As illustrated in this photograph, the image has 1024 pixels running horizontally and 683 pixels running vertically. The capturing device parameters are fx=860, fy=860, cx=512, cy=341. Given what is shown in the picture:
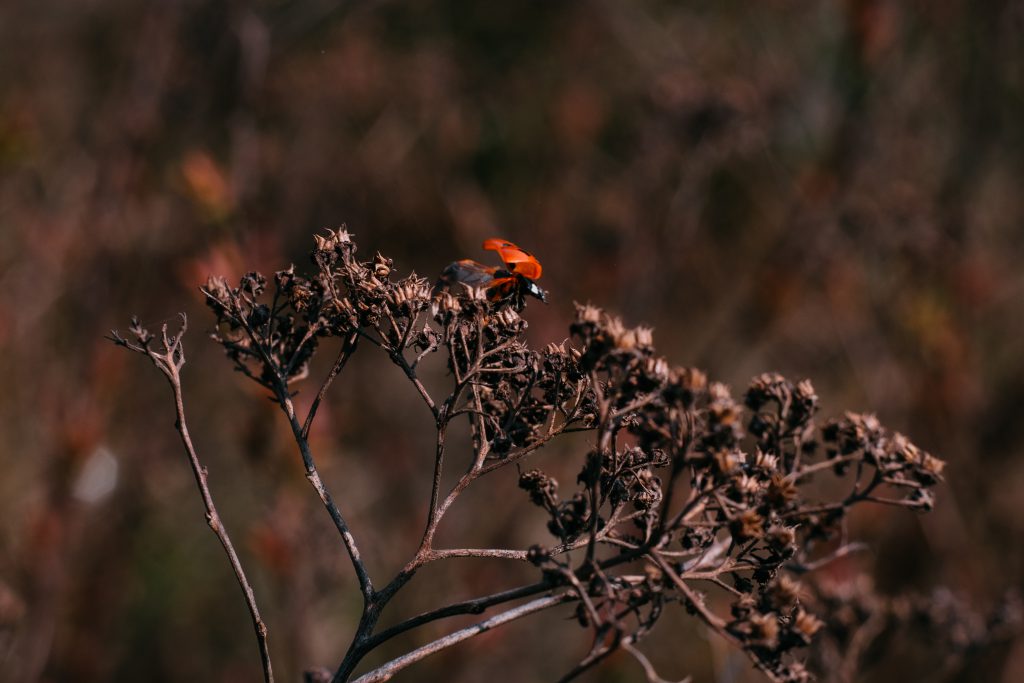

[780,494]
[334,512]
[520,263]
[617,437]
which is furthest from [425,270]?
[780,494]

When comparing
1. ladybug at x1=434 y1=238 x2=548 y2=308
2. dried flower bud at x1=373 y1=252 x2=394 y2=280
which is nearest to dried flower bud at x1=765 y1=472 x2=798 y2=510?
ladybug at x1=434 y1=238 x2=548 y2=308

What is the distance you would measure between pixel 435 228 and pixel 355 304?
4.34 metres

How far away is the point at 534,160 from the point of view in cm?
787

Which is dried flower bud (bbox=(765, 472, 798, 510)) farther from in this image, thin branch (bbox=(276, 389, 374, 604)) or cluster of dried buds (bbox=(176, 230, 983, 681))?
thin branch (bbox=(276, 389, 374, 604))

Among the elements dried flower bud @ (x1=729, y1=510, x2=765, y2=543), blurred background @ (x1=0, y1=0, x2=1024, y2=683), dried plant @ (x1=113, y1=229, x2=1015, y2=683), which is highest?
blurred background @ (x1=0, y1=0, x2=1024, y2=683)

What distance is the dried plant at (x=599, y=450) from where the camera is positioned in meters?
1.59

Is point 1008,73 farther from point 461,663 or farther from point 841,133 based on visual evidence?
point 461,663

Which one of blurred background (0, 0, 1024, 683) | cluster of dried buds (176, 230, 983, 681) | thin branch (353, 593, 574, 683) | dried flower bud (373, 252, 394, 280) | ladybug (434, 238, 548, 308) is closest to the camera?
thin branch (353, 593, 574, 683)

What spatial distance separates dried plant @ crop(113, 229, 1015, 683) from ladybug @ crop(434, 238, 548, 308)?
42 mm

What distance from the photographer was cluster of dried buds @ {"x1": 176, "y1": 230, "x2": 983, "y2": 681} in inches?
63.6

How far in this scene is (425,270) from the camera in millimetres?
6031

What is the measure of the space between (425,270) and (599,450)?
457 cm

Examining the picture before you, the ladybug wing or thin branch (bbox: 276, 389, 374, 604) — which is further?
the ladybug wing

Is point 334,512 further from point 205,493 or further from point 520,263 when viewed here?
point 520,263
